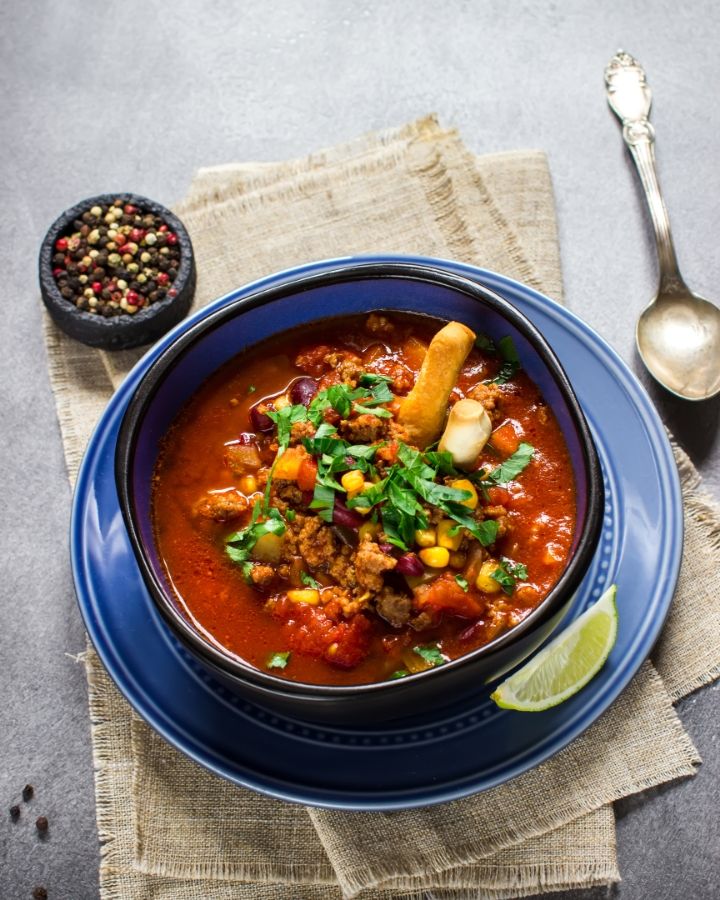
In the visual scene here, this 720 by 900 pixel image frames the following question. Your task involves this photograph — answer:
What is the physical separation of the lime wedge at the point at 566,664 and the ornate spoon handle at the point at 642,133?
6.12 feet

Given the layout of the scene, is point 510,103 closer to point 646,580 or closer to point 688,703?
point 646,580

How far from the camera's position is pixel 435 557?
133 inches

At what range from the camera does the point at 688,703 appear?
13.7ft

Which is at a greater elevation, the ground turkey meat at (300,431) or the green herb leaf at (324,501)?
the ground turkey meat at (300,431)

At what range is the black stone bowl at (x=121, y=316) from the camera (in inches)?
176

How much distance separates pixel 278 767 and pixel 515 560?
3.87ft

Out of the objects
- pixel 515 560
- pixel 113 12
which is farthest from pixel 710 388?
pixel 113 12

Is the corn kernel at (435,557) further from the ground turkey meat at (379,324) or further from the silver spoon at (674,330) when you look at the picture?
the silver spoon at (674,330)

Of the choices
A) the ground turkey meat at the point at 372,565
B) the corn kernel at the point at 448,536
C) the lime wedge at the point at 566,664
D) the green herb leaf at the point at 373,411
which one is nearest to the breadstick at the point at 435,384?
the green herb leaf at the point at 373,411

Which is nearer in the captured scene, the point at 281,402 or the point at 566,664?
the point at 566,664

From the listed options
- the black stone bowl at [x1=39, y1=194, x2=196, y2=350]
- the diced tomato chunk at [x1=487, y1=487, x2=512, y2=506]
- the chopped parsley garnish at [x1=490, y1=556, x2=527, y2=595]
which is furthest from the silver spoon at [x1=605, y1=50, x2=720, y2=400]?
the black stone bowl at [x1=39, y1=194, x2=196, y2=350]

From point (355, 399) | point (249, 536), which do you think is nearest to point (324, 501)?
point (249, 536)

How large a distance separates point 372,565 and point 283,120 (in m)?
2.96

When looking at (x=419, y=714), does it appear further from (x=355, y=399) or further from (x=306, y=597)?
(x=355, y=399)
